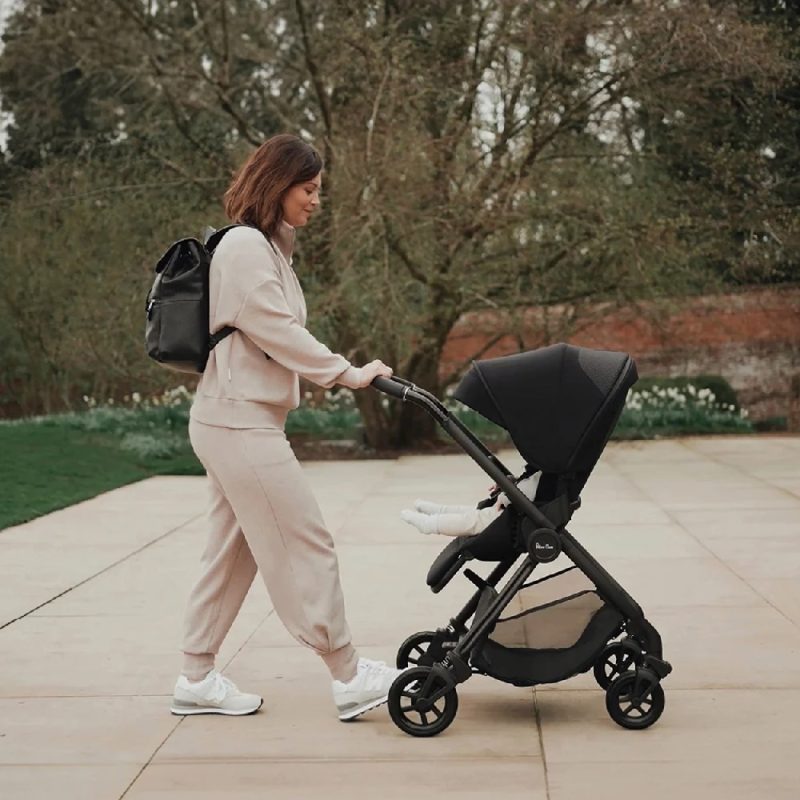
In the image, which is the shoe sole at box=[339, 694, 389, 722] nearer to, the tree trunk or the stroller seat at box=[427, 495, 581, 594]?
the stroller seat at box=[427, 495, 581, 594]

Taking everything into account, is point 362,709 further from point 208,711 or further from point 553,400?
point 553,400

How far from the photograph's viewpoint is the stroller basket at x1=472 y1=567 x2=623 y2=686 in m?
4.80

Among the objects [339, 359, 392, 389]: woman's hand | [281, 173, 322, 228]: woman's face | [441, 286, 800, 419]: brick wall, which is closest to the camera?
[339, 359, 392, 389]: woman's hand

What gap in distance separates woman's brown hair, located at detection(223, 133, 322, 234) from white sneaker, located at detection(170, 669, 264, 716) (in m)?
1.51

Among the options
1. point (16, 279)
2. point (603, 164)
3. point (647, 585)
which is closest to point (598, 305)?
point (603, 164)

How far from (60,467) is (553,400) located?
32.5 feet

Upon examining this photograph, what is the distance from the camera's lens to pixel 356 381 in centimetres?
470

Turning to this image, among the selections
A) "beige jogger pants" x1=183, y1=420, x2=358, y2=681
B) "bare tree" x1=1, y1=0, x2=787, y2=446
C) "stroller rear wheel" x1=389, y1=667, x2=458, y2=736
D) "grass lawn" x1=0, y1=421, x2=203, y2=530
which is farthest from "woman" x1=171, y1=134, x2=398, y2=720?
"bare tree" x1=1, y1=0, x2=787, y2=446

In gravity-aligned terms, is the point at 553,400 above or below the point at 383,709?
above

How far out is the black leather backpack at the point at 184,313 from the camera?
484 centimetres

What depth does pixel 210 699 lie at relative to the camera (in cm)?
508

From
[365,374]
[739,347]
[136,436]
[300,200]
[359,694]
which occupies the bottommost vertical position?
[136,436]

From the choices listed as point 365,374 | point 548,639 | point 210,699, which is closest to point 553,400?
point 365,374

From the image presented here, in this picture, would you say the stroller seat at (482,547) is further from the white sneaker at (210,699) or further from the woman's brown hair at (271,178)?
the woman's brown hair at (271,178)
